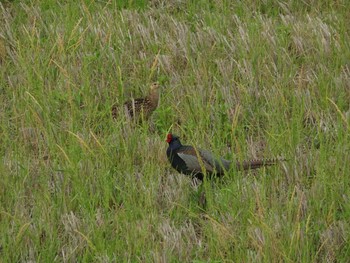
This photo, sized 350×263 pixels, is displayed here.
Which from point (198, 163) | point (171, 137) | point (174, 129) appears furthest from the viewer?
point (174, 129)

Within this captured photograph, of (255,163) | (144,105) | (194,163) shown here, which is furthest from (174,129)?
(255,163)

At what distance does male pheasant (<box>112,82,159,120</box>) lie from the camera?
27.5ft

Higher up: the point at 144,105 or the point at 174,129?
the point at 144,105

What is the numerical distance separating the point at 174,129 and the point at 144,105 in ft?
1.13

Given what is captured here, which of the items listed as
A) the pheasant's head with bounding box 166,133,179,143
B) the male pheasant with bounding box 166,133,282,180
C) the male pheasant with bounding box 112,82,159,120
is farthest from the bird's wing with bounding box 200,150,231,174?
the male pheasant with bounding box 112,82,159,120

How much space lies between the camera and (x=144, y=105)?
843cm

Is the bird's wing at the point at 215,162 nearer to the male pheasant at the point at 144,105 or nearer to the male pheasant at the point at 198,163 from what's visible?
the male pheasant at the point at 198,163

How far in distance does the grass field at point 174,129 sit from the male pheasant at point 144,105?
103 millimetres

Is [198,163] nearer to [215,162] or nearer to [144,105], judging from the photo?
[215,162]

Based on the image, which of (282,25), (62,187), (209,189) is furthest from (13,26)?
(209,189)

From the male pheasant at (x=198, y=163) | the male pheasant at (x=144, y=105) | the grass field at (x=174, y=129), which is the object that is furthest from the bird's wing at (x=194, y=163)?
the male pheasant at (x=144, y=105)

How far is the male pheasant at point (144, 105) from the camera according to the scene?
8.38 metres

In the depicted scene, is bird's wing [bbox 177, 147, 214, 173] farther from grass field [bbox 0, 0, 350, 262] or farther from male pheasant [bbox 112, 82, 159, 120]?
male pheasant [bbox 112, 82, 159, 120]

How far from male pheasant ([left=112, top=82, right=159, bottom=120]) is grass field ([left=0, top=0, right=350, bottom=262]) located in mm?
103
